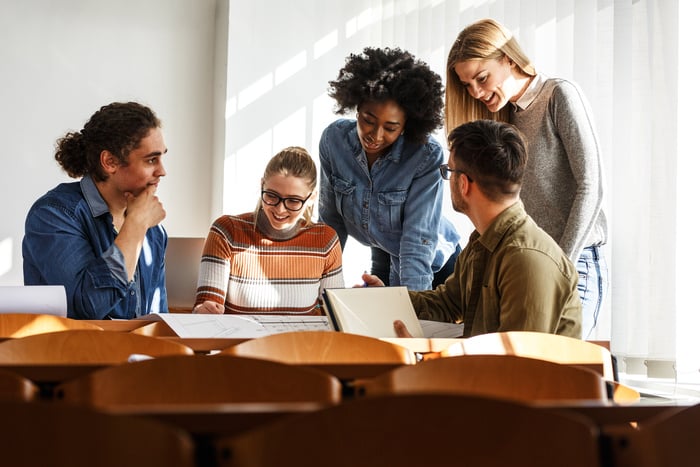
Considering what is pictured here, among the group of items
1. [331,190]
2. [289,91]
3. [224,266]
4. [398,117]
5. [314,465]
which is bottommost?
[314,465]

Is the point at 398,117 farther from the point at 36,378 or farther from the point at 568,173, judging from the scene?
the point at 36,378

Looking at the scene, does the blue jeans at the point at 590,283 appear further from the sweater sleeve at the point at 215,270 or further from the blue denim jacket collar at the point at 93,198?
the blue denim jacket collar at the point at 93,198

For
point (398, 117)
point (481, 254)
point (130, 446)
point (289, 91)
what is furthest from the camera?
point (289, 91)

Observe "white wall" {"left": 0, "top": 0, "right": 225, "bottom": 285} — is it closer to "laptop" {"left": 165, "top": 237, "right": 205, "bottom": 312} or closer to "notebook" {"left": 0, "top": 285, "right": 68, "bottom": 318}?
"laptop" {"left": 165, "top": 237, "right": 205, "bottom": 312}

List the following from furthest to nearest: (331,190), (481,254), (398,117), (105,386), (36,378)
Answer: (331,190) < (398,117) < (481,254) < (36,378) < (105,386)

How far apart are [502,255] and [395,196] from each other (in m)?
0.82

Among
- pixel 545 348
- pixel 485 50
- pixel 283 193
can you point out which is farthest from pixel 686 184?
pixel 545 348

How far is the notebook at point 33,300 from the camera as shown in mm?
2176

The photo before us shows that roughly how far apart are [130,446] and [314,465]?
0.65 feet

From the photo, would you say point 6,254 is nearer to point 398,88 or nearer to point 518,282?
point 398,88

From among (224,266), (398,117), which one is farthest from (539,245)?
(224,266)

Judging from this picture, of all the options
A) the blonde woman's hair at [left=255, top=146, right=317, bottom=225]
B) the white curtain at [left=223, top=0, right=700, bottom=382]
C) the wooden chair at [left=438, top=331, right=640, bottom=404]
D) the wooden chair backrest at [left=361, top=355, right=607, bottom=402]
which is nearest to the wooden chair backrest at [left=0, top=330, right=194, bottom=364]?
the wooden chair backrest at [left=361, top=355, right=607, bottom=402]

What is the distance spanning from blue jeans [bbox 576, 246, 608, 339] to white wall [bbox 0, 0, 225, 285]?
322 cm

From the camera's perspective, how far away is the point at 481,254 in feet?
7.77
